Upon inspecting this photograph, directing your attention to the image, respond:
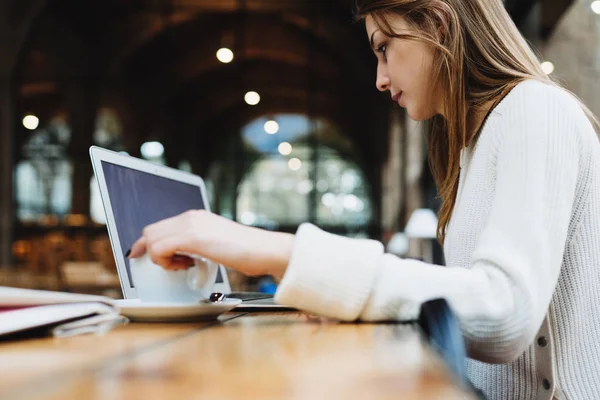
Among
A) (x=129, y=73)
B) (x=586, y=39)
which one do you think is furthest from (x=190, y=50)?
(x=586, y=39)

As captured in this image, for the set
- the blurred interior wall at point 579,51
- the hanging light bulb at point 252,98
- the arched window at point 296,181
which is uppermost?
the hanging light bulb at point 252,98

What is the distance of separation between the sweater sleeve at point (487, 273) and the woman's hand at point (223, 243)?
32 millimetres

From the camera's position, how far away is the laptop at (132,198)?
1257 millimetres

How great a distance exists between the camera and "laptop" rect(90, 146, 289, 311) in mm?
1257

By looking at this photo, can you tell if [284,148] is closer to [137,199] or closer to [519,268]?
[137,199]

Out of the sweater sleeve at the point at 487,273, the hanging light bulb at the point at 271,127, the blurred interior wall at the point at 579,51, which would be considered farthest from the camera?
the hanging light bulb at the point at 271,127

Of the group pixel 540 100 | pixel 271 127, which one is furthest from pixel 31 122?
pixel 540 100

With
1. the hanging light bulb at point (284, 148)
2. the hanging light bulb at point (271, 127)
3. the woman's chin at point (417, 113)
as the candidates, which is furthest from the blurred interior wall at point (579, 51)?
the hanging light bulb at point (284, 148)

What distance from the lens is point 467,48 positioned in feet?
3.85

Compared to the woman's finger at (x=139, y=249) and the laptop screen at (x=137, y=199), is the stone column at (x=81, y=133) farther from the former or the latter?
the woman's finger at (x=139, y=249)

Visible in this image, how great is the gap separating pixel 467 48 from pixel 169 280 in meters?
0.59

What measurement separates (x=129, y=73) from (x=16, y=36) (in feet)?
9.02

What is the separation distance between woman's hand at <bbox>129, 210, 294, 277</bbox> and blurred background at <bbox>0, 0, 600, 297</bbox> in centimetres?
887

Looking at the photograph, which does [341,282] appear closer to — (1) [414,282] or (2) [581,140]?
(1) [414,282]
